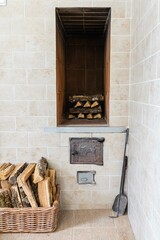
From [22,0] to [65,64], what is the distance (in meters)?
1.00

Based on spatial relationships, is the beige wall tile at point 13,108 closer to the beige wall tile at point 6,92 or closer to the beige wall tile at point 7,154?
the beige wall tile at point 6,92

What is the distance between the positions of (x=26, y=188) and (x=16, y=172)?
0.19 metres

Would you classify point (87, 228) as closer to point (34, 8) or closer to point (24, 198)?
point (24, 198)

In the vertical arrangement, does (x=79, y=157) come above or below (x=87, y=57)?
below

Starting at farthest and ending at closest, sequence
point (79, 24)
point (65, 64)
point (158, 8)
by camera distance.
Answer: point (65, 64) < point (79, 24) < point (158, 8)

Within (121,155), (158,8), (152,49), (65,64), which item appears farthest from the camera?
(65,64)

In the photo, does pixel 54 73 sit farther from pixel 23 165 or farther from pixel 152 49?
pixel 152 49

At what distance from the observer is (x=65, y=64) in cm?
317

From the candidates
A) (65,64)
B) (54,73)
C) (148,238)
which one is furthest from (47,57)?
(148,238)

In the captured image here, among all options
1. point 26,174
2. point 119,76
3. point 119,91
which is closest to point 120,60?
point 119,76

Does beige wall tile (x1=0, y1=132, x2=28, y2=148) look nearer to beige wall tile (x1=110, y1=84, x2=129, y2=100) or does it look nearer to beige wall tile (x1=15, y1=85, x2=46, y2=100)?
beige wall tile (x1=15, y1=85, x2=46, y2=100)

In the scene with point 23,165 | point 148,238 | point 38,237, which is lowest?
point 38,237

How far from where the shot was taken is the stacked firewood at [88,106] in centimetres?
277

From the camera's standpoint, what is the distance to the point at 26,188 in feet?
6.99
